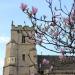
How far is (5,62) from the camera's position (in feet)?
284

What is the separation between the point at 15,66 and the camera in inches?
3292

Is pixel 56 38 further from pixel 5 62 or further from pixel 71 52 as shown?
pixel 5 62

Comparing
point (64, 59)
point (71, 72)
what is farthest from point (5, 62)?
point (64, 59)

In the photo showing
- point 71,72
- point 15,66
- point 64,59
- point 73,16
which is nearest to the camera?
point 73,16

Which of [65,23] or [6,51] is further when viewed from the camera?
[6,51]

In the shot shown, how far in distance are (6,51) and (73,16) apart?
255 feet

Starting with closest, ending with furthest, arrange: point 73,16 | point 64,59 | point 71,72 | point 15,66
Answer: point 73,16, point 64,59, point 71,72, point 15,66

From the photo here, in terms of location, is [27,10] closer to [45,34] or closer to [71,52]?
[45,34]

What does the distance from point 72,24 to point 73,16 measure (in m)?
0.23

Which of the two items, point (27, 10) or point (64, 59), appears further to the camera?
point (64, 59)

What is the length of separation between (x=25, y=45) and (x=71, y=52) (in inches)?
2944

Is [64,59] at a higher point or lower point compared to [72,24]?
lower

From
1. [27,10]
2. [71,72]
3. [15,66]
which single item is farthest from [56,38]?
[15,66]

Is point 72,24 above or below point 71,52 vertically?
above
